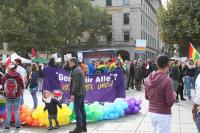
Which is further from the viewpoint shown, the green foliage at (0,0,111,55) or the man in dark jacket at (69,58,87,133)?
the green foliage at (0,0,111,55)

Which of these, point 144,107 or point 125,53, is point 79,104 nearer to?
point 144,107

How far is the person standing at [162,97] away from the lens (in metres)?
6.24

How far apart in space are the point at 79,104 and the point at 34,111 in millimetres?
1869

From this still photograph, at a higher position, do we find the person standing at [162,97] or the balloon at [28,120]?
the person standing at [162,97]

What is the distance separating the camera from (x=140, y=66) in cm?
2267

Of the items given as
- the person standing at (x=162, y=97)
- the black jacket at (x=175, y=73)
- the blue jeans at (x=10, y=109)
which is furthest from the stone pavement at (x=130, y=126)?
the person standing at (x=162, y=97)

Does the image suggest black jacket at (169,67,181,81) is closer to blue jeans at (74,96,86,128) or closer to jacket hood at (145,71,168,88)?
blue jeans at (74,96,86,128)

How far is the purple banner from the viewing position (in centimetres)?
1316

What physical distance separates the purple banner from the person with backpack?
2.18 m

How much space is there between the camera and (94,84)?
1399cm

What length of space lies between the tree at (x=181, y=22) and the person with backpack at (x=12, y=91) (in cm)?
2237

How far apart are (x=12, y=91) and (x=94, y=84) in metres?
3.98

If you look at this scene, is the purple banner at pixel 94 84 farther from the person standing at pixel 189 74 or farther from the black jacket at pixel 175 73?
the person standing at pixel 189 74

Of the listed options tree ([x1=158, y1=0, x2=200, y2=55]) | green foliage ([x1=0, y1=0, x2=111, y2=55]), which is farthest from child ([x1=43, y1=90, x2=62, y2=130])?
green foliage ([x1=0, y1=0, x2=111, y2=55])
